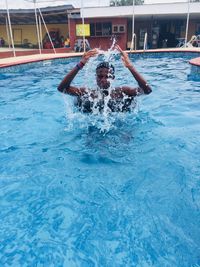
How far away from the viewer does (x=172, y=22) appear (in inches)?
950

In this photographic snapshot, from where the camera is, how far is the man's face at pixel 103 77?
13.0 ft

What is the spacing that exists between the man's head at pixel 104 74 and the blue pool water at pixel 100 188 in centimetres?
85

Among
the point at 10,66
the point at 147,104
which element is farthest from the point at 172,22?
the point at 147,104

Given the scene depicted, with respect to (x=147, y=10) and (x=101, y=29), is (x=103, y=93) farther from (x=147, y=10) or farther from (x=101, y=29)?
(x=101, y=29)

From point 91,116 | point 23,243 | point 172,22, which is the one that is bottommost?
point 23,243

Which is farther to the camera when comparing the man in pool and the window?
the window

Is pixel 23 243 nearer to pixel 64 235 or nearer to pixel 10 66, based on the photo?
pixel 64 235

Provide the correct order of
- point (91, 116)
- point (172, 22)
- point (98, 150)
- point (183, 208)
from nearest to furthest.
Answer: point (183, 208)
point (98, 150)
point (91, 116)
point (172, 22)

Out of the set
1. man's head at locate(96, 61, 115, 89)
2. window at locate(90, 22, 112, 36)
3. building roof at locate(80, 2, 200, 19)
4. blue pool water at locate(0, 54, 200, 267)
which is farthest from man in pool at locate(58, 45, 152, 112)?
window at locate(90, 22, 112, 36)

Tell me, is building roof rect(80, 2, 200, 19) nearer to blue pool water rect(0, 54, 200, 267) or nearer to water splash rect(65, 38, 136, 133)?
blue pool water rect(0, 54, 200, 267)

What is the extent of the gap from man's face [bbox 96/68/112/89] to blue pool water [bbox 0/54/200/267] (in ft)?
2.71

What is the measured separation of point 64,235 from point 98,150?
1768 mm

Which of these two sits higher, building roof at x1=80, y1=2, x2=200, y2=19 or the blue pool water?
building roof at x1=80, y1=2, x2=200, y2=19

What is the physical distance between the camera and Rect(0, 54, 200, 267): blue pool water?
2.37 meters
